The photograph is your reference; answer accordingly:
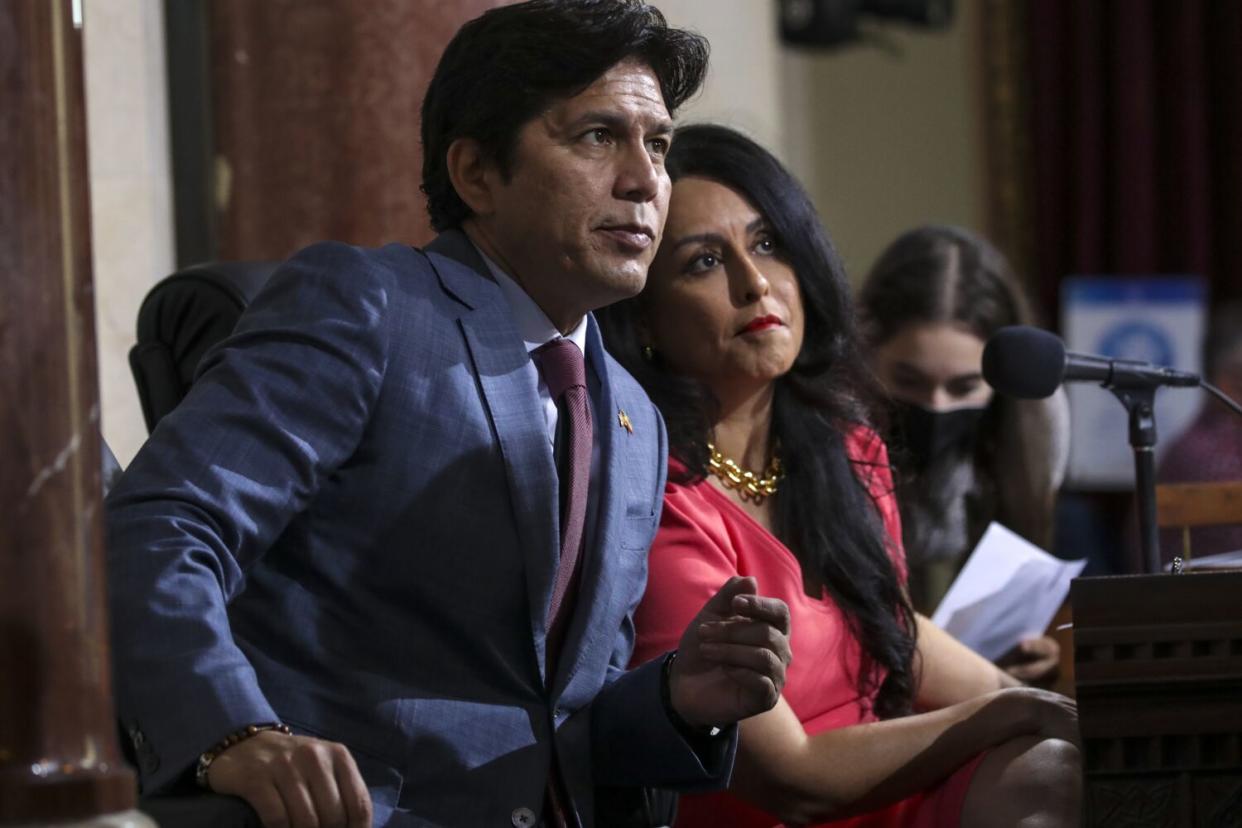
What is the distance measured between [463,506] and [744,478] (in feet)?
2.48

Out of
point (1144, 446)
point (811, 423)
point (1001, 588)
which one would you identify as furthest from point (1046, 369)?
point (1001, 588)

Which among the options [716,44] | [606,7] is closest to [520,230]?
[606,7]

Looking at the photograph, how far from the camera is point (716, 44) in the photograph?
18.6 feet

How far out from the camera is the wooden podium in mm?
1661

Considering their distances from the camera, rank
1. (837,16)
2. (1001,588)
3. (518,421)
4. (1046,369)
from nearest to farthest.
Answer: (518,421) < (1046,369) < (1001,588) < (837,16)

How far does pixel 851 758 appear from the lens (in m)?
2.29

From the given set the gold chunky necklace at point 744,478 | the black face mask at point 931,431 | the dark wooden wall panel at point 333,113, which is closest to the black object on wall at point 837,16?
the black face mask at point 931,431

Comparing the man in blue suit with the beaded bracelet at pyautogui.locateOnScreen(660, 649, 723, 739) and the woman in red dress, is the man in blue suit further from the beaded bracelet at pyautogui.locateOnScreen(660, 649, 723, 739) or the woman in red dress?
the woman in red dress

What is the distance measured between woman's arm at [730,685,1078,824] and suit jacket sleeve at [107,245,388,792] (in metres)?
0.72

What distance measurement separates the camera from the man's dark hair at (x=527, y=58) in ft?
6.86

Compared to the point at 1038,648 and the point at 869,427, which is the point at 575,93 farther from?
the point at 1038,648

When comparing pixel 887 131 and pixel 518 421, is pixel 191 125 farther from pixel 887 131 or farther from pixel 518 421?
pixel 887 131

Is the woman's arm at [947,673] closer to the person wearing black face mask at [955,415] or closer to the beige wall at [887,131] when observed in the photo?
the person wearing black face mask at [955,415]

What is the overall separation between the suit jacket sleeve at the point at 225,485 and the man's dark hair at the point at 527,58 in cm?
25
